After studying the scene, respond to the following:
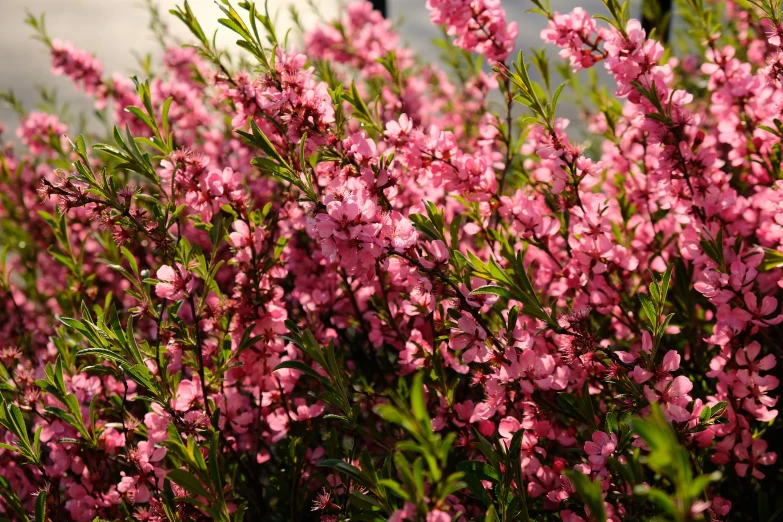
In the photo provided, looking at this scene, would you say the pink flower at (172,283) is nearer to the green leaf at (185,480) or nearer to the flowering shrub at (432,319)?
the flowering shrub at (432,319)

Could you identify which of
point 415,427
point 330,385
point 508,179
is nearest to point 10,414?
point 330,385

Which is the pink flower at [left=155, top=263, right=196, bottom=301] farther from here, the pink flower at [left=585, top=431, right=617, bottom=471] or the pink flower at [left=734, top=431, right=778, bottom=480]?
the pink flower at [left=734, top=431, right=778, bottom=480]

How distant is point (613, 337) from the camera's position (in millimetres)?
1785

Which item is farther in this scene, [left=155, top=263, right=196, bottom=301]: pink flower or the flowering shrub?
[left=155, top=263, right=196, bottom=301]: pink flower

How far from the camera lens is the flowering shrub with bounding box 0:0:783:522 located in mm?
1065

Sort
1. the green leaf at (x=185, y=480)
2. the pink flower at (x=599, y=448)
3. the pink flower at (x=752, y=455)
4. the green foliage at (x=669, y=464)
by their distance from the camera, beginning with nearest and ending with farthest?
1. the green foliage at (x=669, y=464)
2. the green leaf at (x=185, y=480)
3. the pink flower at (x=599, y=448)
4. the pink flower at (x=752, y=455)

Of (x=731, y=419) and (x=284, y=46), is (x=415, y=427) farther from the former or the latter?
(x=284, y=46)

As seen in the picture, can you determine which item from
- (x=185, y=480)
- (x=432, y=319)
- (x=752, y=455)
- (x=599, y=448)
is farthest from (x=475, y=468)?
(x=752, y=455)

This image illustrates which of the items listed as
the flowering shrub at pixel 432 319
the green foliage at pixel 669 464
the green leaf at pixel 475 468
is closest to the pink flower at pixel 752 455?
the flowering shrub at pixel 432 319

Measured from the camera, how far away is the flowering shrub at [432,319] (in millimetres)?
1065

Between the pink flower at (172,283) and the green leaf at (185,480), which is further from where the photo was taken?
the pink flower at (172,283)

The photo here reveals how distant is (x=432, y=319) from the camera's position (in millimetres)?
1295

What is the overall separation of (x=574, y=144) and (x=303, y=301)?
2.94 ft

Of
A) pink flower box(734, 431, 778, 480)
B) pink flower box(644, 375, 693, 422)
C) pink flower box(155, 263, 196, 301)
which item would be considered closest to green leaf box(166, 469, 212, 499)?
pink flower box(155, 263, 196, 301)
